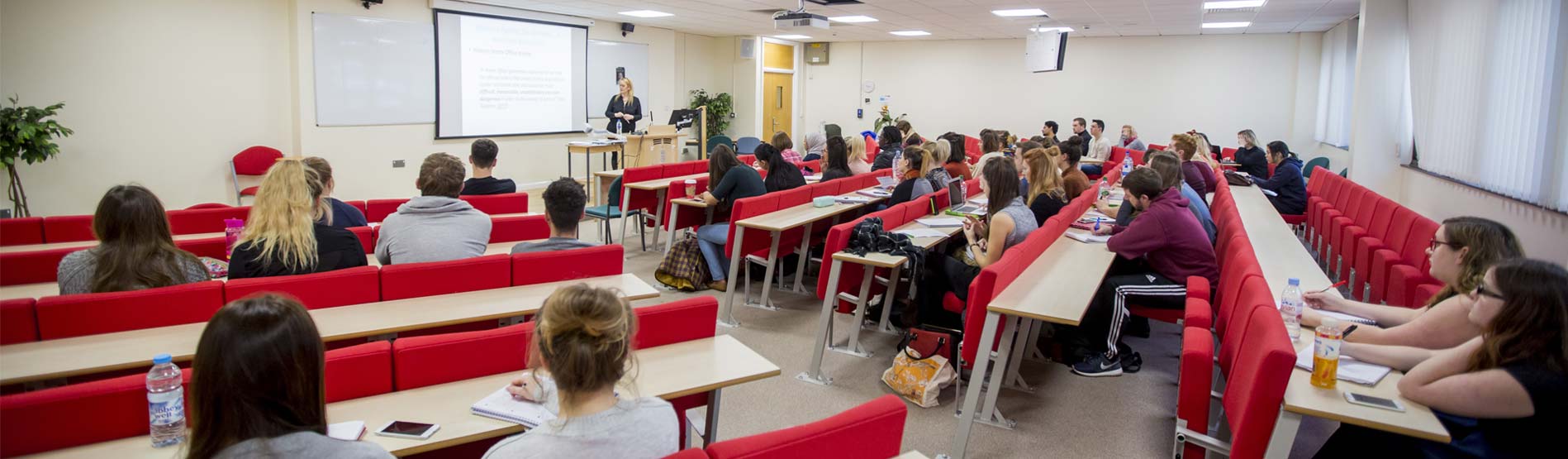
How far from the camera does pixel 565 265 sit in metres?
3.85

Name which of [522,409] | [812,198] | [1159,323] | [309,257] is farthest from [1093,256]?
[309,257]

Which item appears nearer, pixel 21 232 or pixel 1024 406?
pixel 1024 406

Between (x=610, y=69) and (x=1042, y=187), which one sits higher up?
(x=610, y=69)

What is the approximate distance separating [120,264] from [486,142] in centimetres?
315

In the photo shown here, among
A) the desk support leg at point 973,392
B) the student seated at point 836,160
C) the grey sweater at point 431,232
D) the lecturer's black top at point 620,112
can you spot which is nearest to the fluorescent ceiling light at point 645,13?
the lecturer's black top at point 620,112

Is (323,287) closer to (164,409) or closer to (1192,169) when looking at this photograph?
(164,409)

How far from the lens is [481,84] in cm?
1136

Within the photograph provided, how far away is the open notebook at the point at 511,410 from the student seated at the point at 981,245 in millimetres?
2767

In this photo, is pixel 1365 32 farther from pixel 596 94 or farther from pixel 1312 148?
pixel 596 94

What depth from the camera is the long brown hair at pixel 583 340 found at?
5.98 ft

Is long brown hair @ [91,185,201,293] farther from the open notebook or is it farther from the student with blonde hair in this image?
the student with blonde hair

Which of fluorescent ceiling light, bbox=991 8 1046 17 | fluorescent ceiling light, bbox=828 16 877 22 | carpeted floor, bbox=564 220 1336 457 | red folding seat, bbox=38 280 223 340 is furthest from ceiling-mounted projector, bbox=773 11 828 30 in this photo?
red folding seat, bbox=38 280 223 340

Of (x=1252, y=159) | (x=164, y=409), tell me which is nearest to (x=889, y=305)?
(x=164, y=409)

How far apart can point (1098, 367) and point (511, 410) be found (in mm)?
3543
